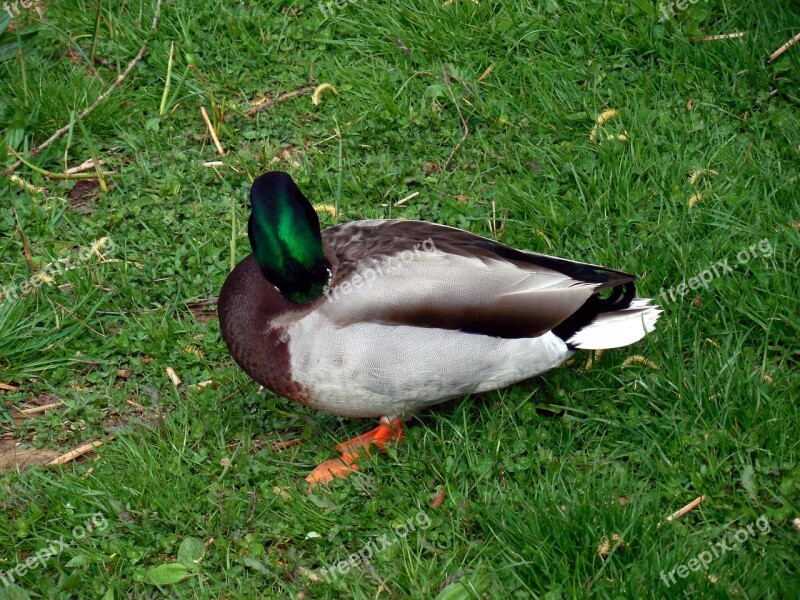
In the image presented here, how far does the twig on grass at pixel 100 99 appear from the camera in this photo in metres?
4.80

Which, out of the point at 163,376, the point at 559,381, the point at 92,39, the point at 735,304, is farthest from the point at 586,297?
the point at 92,39

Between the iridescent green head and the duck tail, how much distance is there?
0.89m

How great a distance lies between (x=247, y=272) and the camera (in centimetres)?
352

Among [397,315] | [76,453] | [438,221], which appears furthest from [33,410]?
[438,221]

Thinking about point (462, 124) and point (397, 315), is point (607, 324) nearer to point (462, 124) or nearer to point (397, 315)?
point (397, 315)

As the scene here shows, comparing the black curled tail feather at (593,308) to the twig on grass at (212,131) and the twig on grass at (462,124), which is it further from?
the twig on grass at (212,131)

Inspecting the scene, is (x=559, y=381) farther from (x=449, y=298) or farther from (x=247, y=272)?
(x=247, y=272)

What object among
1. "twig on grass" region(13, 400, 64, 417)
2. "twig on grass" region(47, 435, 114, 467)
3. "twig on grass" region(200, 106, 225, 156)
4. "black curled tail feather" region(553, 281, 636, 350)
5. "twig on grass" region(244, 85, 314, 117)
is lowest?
"twig on grass" region(47, 435, 114, 467)

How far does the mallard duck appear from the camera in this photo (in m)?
3.21

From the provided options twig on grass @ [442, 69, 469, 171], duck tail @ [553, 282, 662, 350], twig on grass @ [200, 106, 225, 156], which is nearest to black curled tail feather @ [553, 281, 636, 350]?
duck tail @ [553, 282, 662, 350]

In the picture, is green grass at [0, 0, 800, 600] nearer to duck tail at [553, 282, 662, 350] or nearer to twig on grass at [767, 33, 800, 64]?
twig on grass at [767, 33, 800, 64]

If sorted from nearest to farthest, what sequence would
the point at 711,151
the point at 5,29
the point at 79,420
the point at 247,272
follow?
the point at 247,272
the point at 79,420
the point at 711,151
the point at 5,29

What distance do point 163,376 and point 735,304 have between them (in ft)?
7.51

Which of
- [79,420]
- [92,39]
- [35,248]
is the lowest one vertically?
[79,420]
